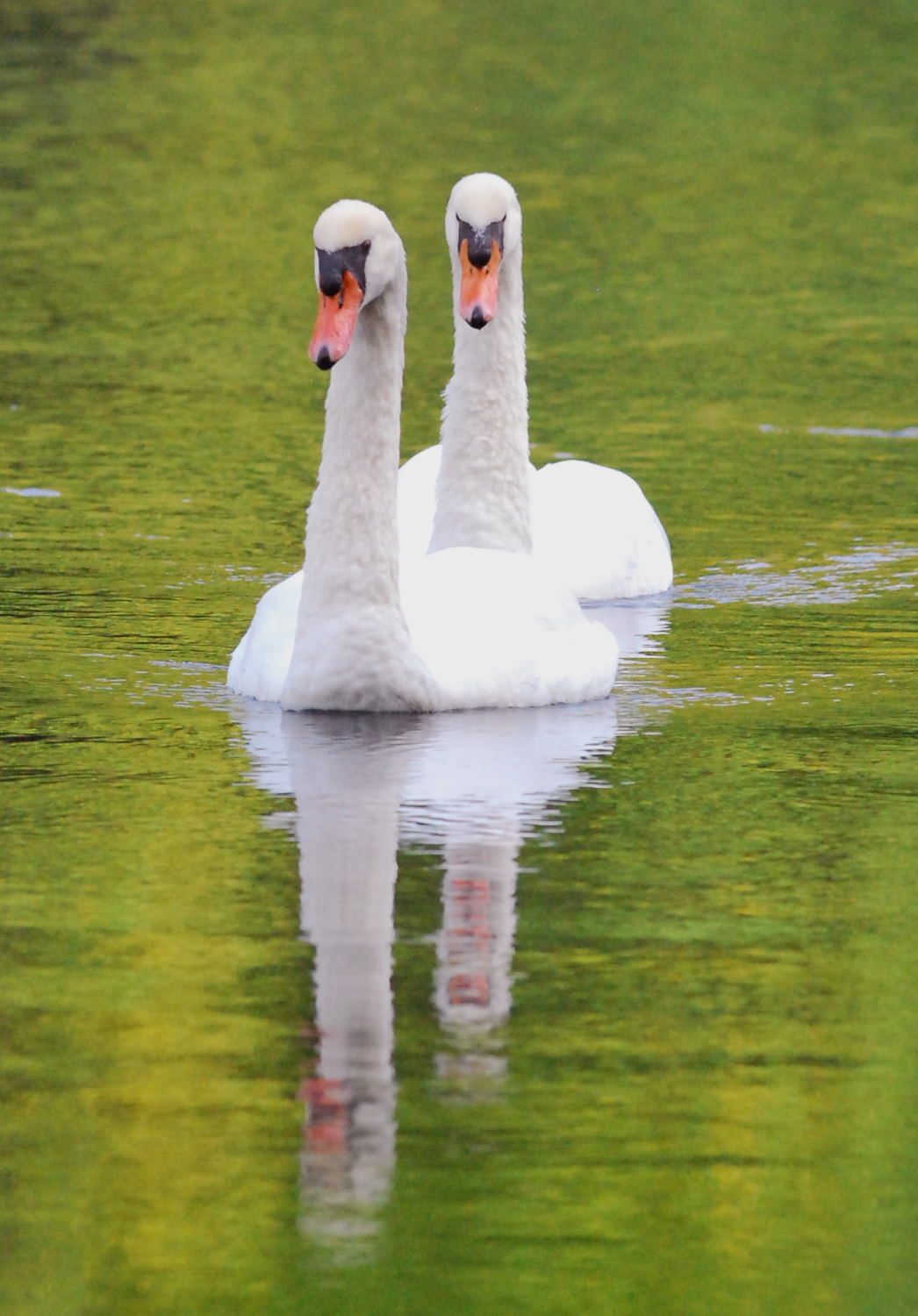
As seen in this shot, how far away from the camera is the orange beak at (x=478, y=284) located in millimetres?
12086

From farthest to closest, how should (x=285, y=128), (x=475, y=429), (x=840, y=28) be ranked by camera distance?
(x=840, y=28)
(x=285, y=128)
(x=475, y=429)

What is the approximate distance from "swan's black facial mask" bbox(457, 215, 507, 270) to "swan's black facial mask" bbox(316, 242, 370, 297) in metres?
1.68

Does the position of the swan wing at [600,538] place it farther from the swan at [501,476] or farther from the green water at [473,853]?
the green water at [473,853]

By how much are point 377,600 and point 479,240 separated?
2192 millimetres

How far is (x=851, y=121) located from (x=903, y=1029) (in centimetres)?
2851

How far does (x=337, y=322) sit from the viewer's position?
1046 cm

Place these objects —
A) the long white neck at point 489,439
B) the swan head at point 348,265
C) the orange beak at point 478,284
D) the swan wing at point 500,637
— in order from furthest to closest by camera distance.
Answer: the long white neck at point 489,439, the orange beak at point 478,284, the swan wing at point 500,637, the swan head at point 348,265

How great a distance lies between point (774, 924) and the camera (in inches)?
330

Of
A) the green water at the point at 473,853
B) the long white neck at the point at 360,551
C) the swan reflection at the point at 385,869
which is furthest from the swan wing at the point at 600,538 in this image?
the long white neck at the point at 360,551

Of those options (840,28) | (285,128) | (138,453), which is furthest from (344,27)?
(138,453)

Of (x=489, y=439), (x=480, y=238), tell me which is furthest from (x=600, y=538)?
(x=480, y=238)

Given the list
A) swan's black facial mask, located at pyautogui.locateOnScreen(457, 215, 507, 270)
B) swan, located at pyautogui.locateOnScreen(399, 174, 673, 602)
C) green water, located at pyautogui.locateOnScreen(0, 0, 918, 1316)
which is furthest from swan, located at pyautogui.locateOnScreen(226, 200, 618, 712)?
swan's black facial mask, located at pyautogui.locateOnScreen(457, 215, 507, 270)

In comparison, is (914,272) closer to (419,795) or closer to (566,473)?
(566,473)

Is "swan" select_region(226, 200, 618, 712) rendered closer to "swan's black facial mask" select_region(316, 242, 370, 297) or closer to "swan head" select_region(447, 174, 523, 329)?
"swan's black facial mask" select_region(316, 242, 370, 297)
